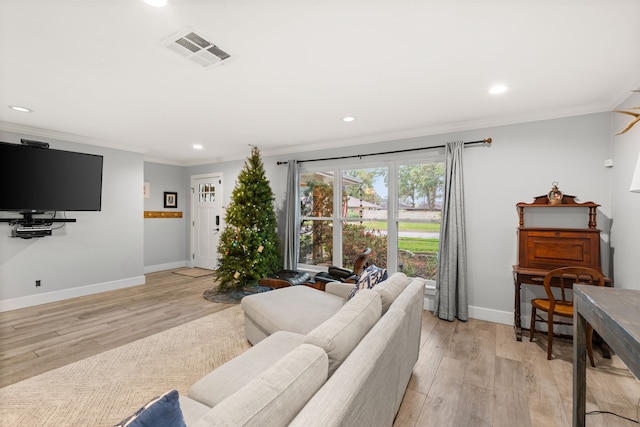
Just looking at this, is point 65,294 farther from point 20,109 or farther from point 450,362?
point 450,362

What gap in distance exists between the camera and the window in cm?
418

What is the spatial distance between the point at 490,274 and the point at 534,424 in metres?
2.03

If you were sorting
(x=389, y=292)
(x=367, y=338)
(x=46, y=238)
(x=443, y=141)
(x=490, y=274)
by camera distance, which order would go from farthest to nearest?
1. (x=46, y=238)
2. (x=443, y=141)
3. (x=490, y=274)
4. (x=389, y=292)
5. (x=367, y=338)

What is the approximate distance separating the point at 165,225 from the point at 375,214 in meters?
4.95

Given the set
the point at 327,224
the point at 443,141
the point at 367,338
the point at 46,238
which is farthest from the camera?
the point at 327,224

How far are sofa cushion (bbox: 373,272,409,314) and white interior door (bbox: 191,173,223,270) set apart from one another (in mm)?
4904

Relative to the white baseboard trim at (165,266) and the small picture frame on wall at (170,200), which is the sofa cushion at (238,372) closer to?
the white baseboard trim at (165,266)

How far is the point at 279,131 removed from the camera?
4.31 meters

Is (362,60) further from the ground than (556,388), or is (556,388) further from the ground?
(362,60)

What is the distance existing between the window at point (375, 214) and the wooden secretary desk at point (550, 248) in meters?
1.06

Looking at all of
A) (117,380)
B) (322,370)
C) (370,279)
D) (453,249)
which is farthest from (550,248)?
(117,380)

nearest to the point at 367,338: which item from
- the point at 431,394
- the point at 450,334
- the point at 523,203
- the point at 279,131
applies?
the point at 431,394

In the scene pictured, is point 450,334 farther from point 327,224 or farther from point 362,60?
point 362,60

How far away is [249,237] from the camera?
4824mm
